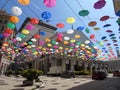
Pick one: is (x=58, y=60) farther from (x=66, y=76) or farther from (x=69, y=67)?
(x=66, y=76)

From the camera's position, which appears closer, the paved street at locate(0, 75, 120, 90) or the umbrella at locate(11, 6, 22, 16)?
the umbrella at locate(11, 6, 22, 16)

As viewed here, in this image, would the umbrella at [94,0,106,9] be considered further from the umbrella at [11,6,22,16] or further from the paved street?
the paved street

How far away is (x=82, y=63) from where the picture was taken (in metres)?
56.9

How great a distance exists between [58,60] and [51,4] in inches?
1648

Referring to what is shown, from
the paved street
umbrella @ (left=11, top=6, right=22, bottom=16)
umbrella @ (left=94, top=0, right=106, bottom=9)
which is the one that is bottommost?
the paved street

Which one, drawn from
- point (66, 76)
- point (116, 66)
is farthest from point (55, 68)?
point (116, 66)

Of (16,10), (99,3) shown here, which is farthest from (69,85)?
(99,3)

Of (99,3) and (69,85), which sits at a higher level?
(99,3)

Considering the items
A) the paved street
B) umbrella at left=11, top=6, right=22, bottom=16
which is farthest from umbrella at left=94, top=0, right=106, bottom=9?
the paved street

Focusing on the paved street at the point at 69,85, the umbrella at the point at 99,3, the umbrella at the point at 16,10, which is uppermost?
the umbrella at the point at 16,10

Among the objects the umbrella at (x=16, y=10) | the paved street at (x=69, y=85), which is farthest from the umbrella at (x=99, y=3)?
the paved street at (x=69, y=85)

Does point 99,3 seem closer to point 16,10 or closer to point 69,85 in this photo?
point 16,10

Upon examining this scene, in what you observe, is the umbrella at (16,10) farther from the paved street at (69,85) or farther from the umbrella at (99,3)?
the paved street at (69,85)

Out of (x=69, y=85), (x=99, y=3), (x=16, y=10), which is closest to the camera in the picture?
(x=99, y=3)
